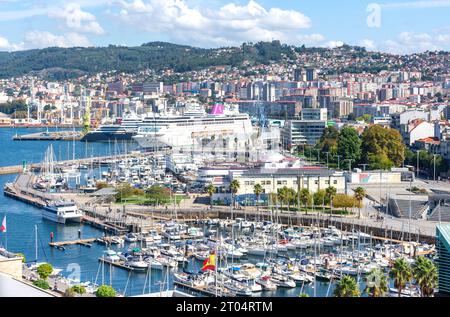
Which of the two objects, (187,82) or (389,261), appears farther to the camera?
(187,82)

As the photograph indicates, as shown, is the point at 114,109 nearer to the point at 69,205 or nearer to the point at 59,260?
the point at 69,205

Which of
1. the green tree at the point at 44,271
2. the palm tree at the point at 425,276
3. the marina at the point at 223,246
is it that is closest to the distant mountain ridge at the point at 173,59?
the marina at the point at 223,246

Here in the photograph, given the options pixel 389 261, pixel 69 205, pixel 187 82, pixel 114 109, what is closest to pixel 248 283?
pixel 389 261

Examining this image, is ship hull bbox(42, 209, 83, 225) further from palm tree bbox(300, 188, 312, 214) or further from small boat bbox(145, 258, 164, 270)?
small boat bbox(145, 258, 164, 270)

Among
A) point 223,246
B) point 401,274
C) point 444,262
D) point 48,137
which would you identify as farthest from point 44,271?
point 48,137

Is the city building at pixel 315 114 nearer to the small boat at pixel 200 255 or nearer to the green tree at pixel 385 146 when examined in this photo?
the green tree at pixel 385 146

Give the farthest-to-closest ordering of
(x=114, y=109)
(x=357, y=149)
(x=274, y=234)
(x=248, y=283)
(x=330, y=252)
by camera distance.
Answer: (x=114, y=109) → (x=357, y=149) → (x=274, y=234) → (x=330, y=252) → (x=248, y=283)
